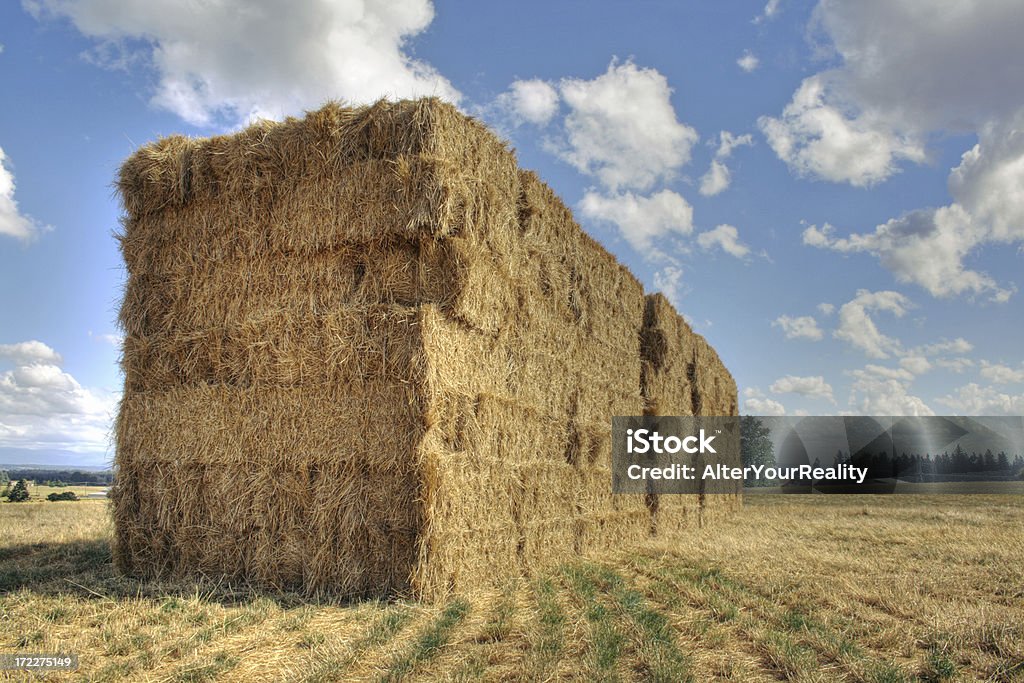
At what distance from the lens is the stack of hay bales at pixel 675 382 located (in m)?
14.9

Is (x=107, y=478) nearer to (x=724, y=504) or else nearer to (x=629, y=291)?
(x=629, y=291)

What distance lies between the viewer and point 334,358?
7508mm

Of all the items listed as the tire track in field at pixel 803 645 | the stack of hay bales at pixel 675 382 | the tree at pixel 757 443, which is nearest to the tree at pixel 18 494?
the stack of hay bales at pixel 675 382

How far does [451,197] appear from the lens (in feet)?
24.6

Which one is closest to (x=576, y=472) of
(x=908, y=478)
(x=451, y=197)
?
(x=451, y=197)

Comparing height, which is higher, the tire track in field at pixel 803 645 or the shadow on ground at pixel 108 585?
the shadow on ground at pixel 108 585

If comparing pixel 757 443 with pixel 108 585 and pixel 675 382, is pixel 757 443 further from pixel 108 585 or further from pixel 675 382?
pixel 108 585

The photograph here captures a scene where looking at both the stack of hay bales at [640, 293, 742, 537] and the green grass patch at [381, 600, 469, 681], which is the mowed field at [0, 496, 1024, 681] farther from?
the stack of hay bales at [640, 293, 742, 537]

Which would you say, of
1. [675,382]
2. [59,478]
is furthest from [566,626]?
[59,478]

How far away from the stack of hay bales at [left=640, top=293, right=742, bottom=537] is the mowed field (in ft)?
16.9

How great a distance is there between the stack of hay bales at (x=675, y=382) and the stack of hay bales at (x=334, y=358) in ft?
19.7

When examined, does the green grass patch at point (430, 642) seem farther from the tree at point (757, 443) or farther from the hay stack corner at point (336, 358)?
the tree at point (757, 443)

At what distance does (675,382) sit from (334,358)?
10.9 metres

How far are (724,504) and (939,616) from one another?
15.7 m
